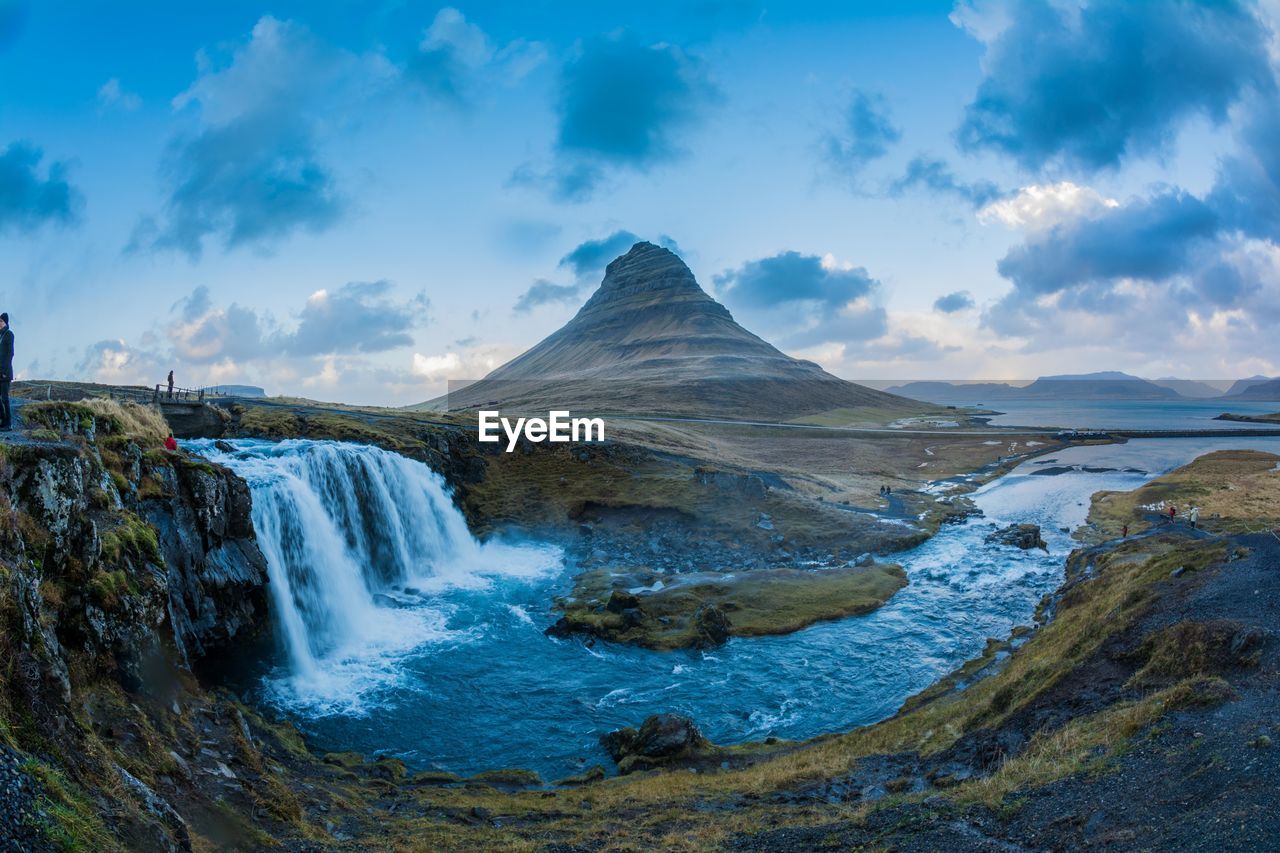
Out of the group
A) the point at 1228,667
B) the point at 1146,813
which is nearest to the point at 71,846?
the point at 1146,813

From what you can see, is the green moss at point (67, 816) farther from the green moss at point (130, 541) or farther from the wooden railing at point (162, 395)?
the wooden railing at point (162, 395)

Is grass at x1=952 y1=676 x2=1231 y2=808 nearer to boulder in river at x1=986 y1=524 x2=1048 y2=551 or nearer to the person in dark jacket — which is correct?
the person in dark jacket

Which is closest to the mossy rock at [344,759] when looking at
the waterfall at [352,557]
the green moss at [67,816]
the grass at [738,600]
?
the waterfall at [352,557]

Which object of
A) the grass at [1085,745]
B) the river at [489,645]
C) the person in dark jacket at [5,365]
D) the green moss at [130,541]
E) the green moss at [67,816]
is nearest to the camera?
the green moss at [67,816]

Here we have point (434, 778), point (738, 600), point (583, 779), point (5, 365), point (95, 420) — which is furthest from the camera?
point (738, 600)

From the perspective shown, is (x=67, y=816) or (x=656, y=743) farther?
(x=656, y=743)

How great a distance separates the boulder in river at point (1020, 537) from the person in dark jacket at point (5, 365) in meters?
55.8

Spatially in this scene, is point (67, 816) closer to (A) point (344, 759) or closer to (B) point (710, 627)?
(A) point (344, 759)

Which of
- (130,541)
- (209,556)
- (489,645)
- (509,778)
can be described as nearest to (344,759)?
(509,778)

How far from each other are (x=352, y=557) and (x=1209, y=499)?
68449mm

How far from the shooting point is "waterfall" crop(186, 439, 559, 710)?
3072cm

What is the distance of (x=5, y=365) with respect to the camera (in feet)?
69.2

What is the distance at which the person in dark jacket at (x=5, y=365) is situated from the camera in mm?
20697

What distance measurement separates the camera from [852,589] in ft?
137
